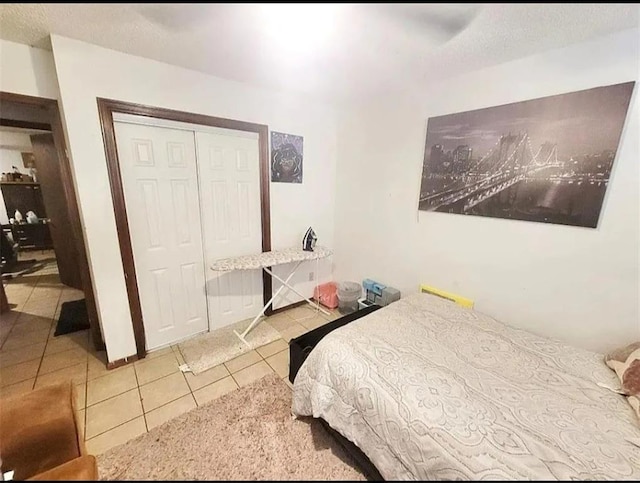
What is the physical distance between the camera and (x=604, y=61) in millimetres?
1415

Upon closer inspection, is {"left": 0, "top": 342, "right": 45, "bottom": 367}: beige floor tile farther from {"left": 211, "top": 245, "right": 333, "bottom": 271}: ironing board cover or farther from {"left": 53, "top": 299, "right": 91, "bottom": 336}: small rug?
{"left": 211, "top": 245, "right": 333, "bottom": 271}: ironing board cover

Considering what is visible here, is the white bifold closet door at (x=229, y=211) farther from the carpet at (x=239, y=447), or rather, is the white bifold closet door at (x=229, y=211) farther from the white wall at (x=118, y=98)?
the carpet at (x=239, y=447)

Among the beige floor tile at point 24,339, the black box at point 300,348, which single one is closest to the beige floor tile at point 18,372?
the beige floor tile at point 24,339

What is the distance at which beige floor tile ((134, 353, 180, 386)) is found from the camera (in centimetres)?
195

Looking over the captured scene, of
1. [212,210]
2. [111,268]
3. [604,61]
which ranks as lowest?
[111,268]

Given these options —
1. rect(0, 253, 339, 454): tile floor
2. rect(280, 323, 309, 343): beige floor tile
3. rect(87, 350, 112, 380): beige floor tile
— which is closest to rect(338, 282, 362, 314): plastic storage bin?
rect(0, 253, 339, 454): tile floor

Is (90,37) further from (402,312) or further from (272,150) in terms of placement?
(402,312)

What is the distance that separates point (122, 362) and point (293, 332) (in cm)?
143

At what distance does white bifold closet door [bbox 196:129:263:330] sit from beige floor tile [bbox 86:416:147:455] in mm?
1015

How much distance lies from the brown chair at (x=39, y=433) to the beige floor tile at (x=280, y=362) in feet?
4.02

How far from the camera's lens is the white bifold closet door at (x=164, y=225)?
193cm

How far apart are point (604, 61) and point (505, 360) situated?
1.75 m

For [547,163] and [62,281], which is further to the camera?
[62,281]

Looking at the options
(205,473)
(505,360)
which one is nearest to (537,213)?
(505,360)
